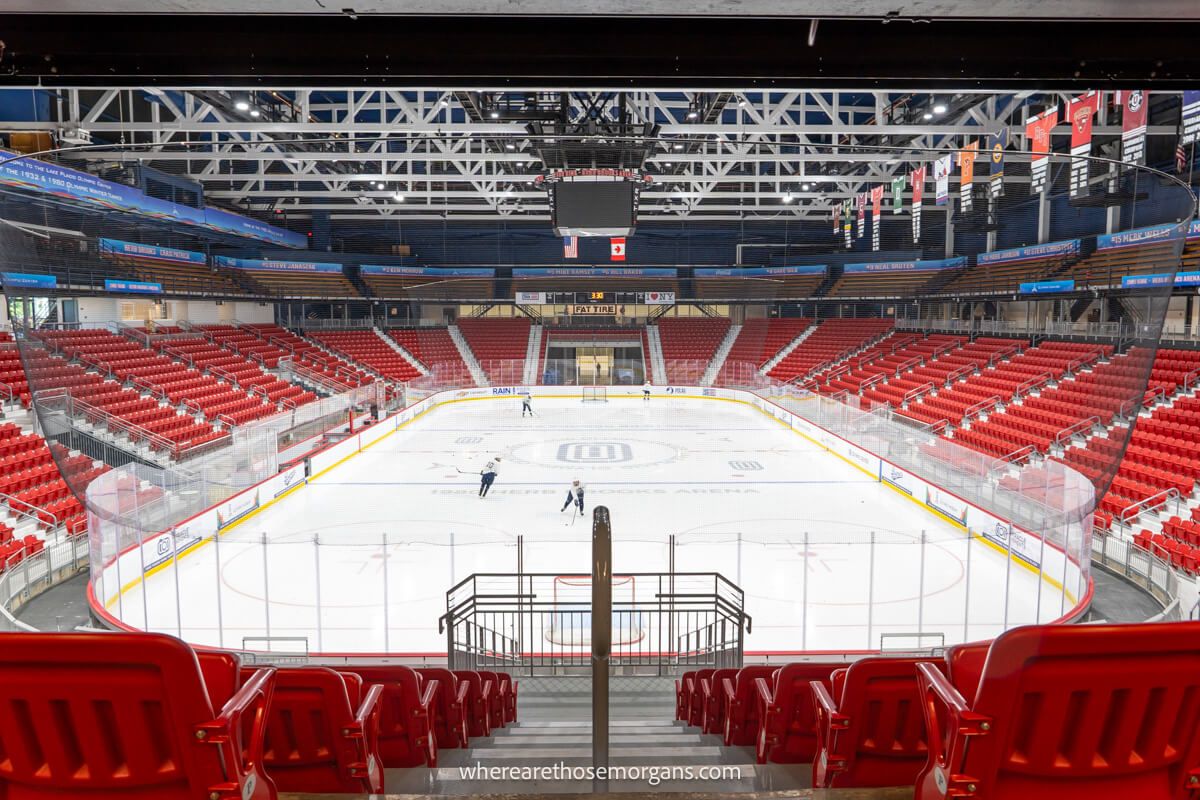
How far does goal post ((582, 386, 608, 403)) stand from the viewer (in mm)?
10702

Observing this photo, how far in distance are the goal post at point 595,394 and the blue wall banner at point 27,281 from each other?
24.1 ft

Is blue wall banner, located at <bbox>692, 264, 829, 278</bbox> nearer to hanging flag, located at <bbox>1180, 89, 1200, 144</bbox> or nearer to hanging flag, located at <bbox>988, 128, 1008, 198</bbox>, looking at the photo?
hanging flag, located at <bbox>988, 128, 1008, 198</bbox>

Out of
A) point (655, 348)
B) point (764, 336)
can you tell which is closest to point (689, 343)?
point (655, 348)

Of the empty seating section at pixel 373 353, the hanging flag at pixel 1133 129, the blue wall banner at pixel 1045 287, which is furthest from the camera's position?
the empty seating section at pixel 373 353

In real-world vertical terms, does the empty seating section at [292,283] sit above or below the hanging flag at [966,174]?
below

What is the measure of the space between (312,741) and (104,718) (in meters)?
0.84

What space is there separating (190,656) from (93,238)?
2.71 metres

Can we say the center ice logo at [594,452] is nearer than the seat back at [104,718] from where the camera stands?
No

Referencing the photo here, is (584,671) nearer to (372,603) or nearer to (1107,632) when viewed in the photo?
(372,603)

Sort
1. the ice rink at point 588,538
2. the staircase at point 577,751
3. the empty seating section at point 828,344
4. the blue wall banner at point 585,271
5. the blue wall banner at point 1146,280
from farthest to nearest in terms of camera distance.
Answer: the empty seating section at point 828,344, the ice rink at point 588,538, the blue wall banner at point 585,271, the blue wall banner at point 1146,280, the staircase at point 577,751

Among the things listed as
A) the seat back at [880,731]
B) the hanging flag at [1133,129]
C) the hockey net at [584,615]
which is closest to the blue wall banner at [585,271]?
the seat back at [880,731]

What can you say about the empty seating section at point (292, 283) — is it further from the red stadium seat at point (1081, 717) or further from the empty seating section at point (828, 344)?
the red stadium seat at point (1081, 717)

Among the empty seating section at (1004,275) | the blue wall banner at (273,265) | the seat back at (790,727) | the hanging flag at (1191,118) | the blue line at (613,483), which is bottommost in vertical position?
the blue line at (613,483)

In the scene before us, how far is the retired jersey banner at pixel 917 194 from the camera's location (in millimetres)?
3437
